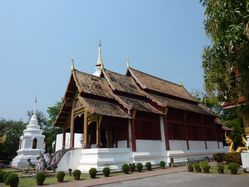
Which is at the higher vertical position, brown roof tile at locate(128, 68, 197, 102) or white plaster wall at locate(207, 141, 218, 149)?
brown roof tile at locate(128, 68, 197, 102)

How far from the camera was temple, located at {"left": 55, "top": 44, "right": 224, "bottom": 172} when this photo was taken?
1477 centimetres

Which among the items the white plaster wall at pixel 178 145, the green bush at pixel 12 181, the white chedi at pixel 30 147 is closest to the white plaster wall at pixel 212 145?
the white plaster wall at pixel 178 145

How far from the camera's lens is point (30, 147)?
24.8 metres

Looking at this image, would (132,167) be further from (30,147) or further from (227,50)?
(30,147)

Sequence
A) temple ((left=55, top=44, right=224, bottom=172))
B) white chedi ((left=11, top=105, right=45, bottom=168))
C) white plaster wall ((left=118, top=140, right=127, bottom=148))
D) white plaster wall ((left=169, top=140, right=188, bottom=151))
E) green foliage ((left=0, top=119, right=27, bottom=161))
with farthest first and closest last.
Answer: green foliage ((left=0, top=119, right=27, bottom=161)) < white chedi ((left=11, top=105, right=45, bottom=168)) < white plaster wall ((left=169, top=140, right=188, bottom=151)) < white plaster wall ((left=118, top=140, right=127, bottom=148)) < temple ((left=55, top=44, right=224, bottom=172))

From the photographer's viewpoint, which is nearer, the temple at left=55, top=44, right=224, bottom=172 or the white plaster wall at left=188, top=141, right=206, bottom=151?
the temple at left=55, top=44, right=224, bottom=172

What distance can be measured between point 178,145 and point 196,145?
3.33 metres

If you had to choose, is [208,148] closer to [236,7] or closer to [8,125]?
[236,7]

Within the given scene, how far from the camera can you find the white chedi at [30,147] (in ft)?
76.9

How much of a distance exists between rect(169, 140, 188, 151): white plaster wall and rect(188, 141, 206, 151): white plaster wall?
104 centimetres

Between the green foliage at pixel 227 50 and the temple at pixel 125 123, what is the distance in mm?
8355

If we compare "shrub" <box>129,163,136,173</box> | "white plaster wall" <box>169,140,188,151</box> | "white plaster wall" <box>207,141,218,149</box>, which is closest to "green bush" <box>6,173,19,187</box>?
"shrub" <box>129,163,136,173</box>

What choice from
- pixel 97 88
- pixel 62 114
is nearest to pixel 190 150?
pixel 97 88

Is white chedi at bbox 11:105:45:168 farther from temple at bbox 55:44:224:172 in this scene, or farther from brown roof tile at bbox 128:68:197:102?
brown roof tile at bbox 128:68:197:102
